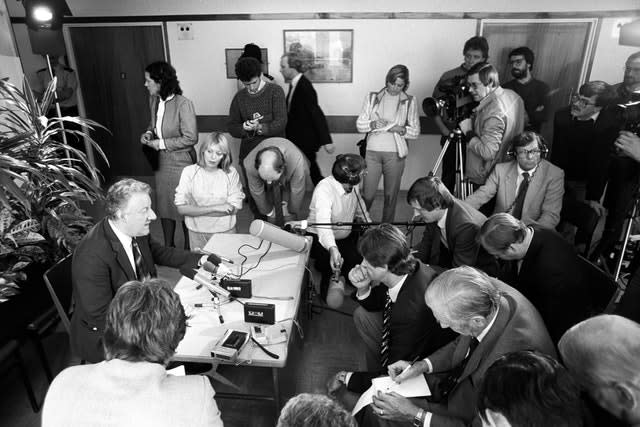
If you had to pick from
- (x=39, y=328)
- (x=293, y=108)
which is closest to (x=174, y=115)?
(x=293, y=108)

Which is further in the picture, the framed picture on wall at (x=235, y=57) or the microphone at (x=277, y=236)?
the framed picture on wall at (x=235, y=57)

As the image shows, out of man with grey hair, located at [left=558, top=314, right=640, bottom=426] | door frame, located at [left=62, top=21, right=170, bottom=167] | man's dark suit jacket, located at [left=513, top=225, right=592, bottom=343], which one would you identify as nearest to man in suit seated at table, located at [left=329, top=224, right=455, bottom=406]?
man's dark suit jacket, located at [left=513, top=225, right=592, bottom=343]

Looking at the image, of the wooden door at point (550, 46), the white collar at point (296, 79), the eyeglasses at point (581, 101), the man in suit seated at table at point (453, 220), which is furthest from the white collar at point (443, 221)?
the wooden door at point (550, 46)

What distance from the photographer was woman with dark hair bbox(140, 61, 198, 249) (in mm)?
3346

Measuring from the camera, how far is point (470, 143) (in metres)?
3.41

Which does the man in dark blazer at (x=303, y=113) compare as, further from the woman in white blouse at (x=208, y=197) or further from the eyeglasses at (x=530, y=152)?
the eyeglasses at (x=530, y=152)

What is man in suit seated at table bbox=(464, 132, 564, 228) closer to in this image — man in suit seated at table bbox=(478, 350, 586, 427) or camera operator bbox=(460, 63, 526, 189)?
camera operator bbox=(460, 63, 526, 189)

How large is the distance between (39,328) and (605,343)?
104 inches

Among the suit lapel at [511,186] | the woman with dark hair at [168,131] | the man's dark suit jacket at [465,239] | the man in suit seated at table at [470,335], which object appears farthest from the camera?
the woman with dark hair at [168,131]

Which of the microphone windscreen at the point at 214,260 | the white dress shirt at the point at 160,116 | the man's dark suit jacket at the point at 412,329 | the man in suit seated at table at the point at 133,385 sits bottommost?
the man's dark suit jacket at the point at 412,329

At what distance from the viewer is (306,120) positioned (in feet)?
→ 13.7

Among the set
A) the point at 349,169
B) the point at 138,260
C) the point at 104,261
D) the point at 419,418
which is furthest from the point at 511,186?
the point at 104,261

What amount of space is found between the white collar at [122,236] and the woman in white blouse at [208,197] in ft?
2.80

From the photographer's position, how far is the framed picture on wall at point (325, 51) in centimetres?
504
